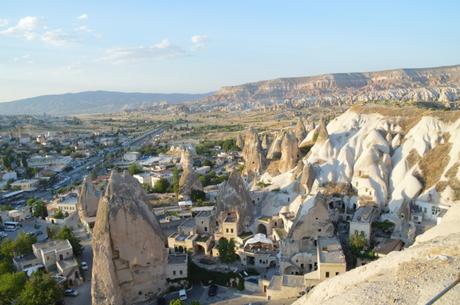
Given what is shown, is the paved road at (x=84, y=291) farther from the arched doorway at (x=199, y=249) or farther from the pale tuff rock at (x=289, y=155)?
the pale tuff rock at (x=289, y=155)

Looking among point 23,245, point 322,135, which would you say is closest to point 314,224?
point 322,135

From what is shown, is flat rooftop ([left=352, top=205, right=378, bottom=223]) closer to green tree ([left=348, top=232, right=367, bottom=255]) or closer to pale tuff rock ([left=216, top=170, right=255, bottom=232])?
green tree ([left=348, top=232, right=367, bottom=255])

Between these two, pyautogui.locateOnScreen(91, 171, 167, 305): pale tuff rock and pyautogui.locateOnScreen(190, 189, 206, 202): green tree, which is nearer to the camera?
pyautogui.locateOnScreen(91, 171, 167, 305): pale tuff rock

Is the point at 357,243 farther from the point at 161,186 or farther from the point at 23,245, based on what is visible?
the point at 161,186

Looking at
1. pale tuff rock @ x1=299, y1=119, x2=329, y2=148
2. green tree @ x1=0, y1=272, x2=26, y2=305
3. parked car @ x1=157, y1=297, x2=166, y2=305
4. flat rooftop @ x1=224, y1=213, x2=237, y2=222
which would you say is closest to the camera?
green tree @ x1=0, y1=272, x2=26, y2=305

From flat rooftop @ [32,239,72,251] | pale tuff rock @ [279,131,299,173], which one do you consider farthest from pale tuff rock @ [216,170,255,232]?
flat rooftop @ [32,239,72,251]

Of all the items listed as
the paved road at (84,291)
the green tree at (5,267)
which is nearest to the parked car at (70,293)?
the paved road at (84,291)

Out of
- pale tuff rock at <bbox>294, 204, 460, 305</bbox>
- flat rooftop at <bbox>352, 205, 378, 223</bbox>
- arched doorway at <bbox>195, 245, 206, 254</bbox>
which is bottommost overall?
arched doorway at <bbox>195, 245, 206, 254</bbox>

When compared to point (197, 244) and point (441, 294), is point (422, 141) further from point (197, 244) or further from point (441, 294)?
point (441, 294)
